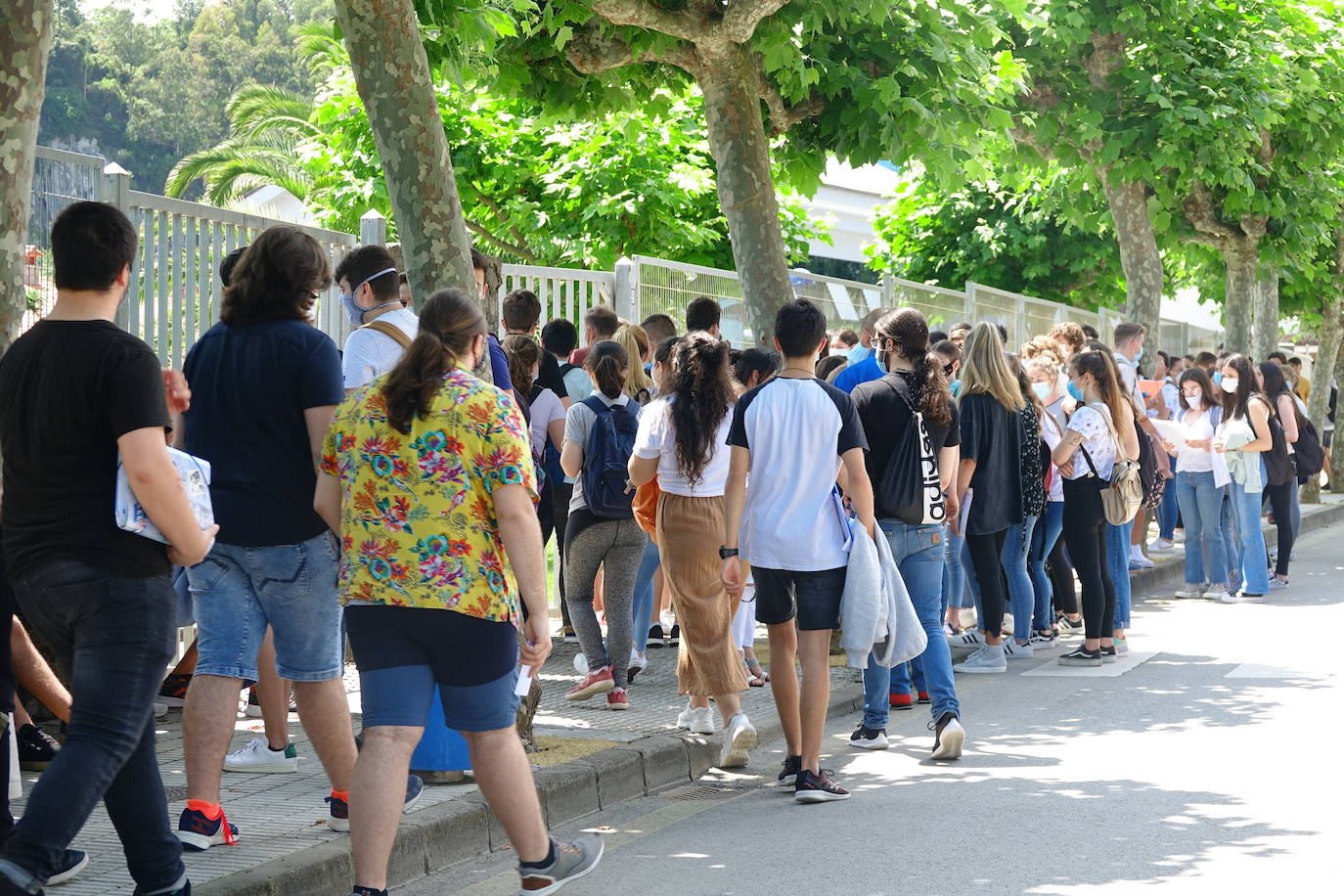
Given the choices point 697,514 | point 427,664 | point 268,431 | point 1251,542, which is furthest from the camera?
point 1251,542

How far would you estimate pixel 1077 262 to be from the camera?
2750 cm

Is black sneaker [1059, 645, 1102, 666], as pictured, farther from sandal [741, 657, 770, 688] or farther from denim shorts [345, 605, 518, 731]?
denim shorts [345, 605, 518, 731]

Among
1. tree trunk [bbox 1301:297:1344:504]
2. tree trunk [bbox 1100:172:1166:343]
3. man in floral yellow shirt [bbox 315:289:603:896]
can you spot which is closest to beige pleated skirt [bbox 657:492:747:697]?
man in floral yellow shirt [bbox 315:289:603:896]

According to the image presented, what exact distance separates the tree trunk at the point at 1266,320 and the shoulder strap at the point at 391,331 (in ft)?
66.8

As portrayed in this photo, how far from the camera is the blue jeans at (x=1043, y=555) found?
34.4 feet

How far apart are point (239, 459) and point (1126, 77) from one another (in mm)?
13653

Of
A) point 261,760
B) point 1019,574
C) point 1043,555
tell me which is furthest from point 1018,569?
point 261,760

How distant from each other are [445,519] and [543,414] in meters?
4.56

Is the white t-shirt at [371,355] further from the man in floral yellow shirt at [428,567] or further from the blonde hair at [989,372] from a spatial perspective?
the blonde hair at [989,372]

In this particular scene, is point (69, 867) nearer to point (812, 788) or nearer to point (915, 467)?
point (812, 788)

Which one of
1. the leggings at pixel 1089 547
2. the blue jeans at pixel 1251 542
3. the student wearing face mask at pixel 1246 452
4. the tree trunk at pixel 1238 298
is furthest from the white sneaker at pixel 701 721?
the tree trunk at pixel 1238 298

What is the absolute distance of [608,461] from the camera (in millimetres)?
7988

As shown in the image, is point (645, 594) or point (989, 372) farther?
point (989, 372)

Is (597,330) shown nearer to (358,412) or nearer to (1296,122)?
(358,412)
